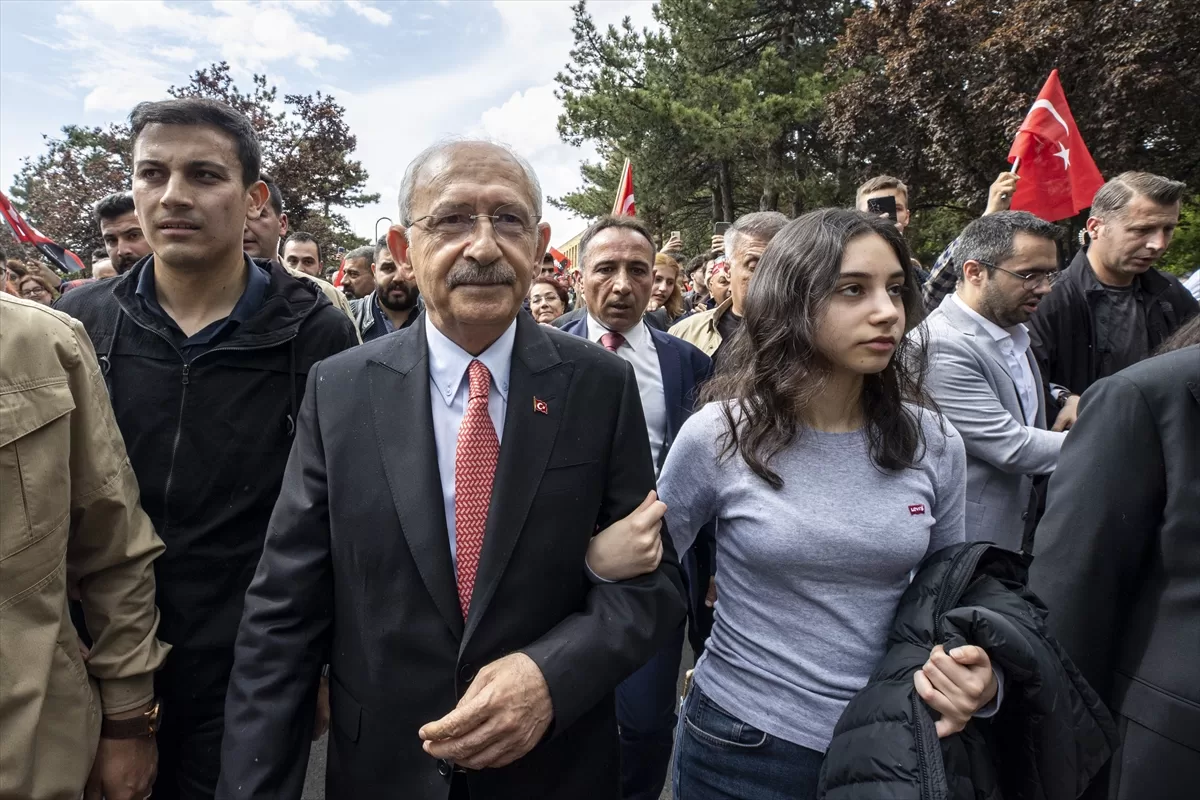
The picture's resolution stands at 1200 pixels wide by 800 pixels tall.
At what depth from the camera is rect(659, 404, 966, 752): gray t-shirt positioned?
1.59 m

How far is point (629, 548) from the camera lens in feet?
4.89

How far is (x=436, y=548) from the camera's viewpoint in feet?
4.72

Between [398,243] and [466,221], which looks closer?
[466,221]

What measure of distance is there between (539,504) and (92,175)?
799 inches

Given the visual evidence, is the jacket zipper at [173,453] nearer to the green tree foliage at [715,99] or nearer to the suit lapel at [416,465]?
the suit lapel at [416,465]

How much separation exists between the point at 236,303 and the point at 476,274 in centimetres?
85

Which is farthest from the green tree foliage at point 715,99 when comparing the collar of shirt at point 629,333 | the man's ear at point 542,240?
the man's ear at point 542,240

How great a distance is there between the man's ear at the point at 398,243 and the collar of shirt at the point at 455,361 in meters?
0.23

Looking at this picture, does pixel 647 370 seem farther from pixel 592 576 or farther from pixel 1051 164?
pixel 1051 164

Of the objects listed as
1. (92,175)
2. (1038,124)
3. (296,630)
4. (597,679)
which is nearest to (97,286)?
(296,630)

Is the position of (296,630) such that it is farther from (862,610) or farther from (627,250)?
(627,250)

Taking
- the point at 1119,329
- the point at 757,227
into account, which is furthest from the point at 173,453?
the point at 1119,329

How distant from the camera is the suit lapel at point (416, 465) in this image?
4.71 feet

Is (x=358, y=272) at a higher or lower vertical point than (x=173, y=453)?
higher
